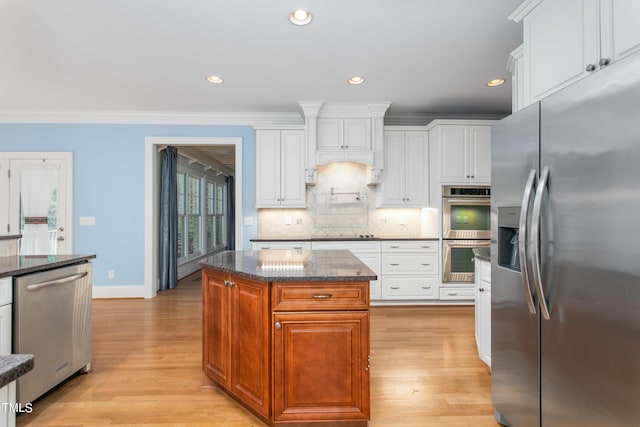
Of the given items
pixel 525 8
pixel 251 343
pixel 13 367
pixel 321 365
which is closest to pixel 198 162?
pixel 251 343

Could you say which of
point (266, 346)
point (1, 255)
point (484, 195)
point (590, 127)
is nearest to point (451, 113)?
point (484, 195)

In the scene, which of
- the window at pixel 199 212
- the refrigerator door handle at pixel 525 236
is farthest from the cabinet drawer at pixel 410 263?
the window at pixel 199 212

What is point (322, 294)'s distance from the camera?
175cm

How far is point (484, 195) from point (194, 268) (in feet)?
18.0

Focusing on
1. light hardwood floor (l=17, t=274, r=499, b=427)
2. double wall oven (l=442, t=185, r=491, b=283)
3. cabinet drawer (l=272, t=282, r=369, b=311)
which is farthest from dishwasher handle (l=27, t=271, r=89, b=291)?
double wall oven (l=442, t=185, r=491, b=283)

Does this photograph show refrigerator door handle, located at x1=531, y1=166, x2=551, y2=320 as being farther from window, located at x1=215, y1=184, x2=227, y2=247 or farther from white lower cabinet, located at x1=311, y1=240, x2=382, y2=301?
window, located at x1=215, y1=184, x2=227, y2=247

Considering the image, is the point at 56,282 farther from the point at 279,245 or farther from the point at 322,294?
the point at 279,245

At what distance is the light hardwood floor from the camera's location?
194 cm

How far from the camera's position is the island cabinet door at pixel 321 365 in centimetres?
174

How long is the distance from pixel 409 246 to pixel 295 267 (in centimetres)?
261

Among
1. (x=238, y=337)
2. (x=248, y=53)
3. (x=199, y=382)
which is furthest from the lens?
(x=248, y=53)

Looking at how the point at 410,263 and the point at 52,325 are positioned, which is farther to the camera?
the point at 410,263

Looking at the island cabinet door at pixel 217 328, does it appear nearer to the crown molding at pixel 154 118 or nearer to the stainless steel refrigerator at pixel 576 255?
the stainless steel refrigerator at pixel 576 255

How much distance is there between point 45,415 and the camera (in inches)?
77.5
